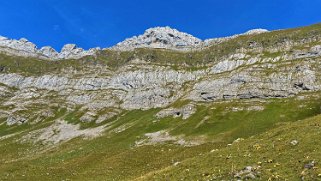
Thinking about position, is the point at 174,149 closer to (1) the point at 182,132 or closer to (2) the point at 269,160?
(1) the point at 182,132

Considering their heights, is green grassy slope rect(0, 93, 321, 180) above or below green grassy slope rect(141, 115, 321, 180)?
below

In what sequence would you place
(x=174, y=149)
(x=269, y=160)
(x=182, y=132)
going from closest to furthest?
(x=269, y=160)
(x=174, y=149)
(x=182, y=132)

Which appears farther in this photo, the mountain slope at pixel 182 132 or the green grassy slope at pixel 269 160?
the mountain slope at pixel 182 132

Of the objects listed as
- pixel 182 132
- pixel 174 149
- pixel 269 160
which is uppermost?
pixel 269 160

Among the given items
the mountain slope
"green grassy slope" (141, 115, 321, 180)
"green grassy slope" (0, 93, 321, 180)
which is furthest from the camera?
the mountain slope

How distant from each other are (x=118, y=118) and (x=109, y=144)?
62.7m

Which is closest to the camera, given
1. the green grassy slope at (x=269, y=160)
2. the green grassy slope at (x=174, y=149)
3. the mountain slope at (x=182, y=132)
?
the green grassy slope at (x=269, y=160)

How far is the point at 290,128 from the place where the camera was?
45.2m

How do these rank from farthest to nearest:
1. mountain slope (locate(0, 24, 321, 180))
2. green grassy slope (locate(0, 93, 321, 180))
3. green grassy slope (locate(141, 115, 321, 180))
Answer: mountain slope (locate(0, 24, 321, 180)), green grassy slope (locate(0, 93, 321, 180)), green grassy slope (locate(141, 115, 321, 180))

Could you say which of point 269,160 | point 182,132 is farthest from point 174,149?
point 269,160

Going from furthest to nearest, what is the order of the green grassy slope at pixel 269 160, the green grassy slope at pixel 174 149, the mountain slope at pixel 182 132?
1. the mountain slope at pixel 182 132
2. the green grassy slope at pixel 174 149
3. the green grassy slope at pixel 269 160

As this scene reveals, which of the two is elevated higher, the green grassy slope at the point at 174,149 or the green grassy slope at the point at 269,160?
the green grassy slope at the point at 269,160

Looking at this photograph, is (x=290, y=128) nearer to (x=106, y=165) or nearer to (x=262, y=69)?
(x=106, y=165)

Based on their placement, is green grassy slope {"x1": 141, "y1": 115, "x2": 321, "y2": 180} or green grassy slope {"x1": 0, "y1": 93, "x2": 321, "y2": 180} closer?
green grassy slope {"x1": 141, "y1": 115, "x2": 321, "y2": 180}
